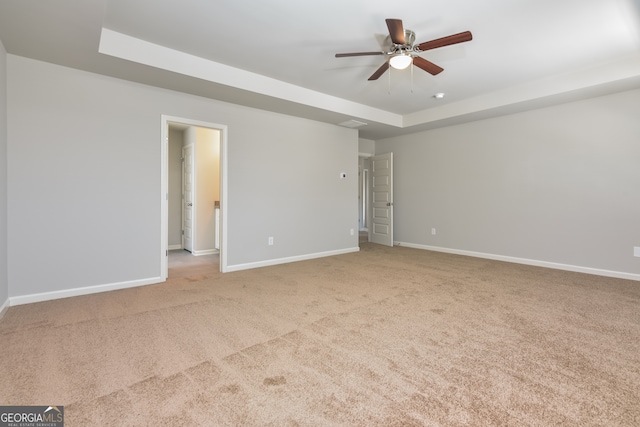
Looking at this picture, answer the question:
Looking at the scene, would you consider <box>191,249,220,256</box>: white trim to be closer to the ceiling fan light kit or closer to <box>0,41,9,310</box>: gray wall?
<box>0,41,9,310</box>: gray wall

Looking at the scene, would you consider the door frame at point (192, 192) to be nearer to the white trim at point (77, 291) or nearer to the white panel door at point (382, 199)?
the white trim at point (77, 291)

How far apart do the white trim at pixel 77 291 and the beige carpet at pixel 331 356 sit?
0.50ft

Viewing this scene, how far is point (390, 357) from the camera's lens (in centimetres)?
193

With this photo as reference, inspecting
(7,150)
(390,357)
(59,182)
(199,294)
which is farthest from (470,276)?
(7,150)

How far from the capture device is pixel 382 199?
6633 mm

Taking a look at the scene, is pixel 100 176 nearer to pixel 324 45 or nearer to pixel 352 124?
pixel 324 45

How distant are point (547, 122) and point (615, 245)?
1905 mm

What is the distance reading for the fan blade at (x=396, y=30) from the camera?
225 centimetres

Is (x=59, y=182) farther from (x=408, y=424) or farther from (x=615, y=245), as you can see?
(x=615, y=245)

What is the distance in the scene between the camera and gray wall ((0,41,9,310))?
265 centimetres

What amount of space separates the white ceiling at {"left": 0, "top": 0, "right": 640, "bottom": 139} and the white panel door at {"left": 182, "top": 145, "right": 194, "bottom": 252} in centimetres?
228

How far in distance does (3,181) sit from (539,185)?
6.47 metres

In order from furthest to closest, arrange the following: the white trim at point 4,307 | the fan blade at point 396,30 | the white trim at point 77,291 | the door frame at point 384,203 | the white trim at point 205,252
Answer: the door frame at point 384,203
the white trim at point 205,252
the white trim at point 77,291
the white trim at point 4,307
the fan blade at point 396,30

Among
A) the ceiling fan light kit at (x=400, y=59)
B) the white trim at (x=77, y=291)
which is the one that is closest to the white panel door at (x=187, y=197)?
the white trim at (x=77, y=291)
